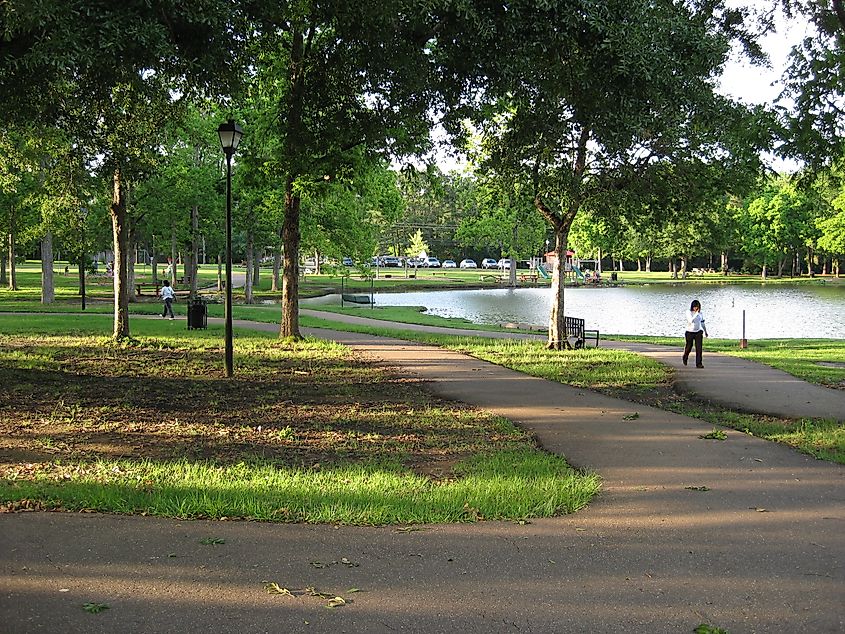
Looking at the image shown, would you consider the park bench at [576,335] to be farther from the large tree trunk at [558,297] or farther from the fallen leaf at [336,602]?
the fallen leaf at [336,602]

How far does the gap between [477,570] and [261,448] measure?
383 centimetres

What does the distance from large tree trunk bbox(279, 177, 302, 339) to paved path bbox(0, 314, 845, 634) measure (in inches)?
480

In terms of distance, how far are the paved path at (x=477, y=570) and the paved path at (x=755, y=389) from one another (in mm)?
4380

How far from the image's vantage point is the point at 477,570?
15.2 feet

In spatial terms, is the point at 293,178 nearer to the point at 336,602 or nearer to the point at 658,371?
the point at 658,371

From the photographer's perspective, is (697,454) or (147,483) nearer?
(147,483)

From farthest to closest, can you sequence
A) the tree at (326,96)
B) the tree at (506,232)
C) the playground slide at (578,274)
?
the playground slide at (578,274), the tree at (506,232), the tree at (326,96)

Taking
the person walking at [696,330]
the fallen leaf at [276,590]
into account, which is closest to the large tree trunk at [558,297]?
the person walking at [696,330]

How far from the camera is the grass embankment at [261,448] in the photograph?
19.0 ft

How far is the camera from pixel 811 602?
4.26 metres

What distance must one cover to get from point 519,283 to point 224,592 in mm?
68477

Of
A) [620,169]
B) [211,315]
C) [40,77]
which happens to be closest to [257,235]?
[211,315]

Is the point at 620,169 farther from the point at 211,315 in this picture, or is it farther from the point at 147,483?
the point at 211,315

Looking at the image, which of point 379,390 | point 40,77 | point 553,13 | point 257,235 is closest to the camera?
point 553,13
